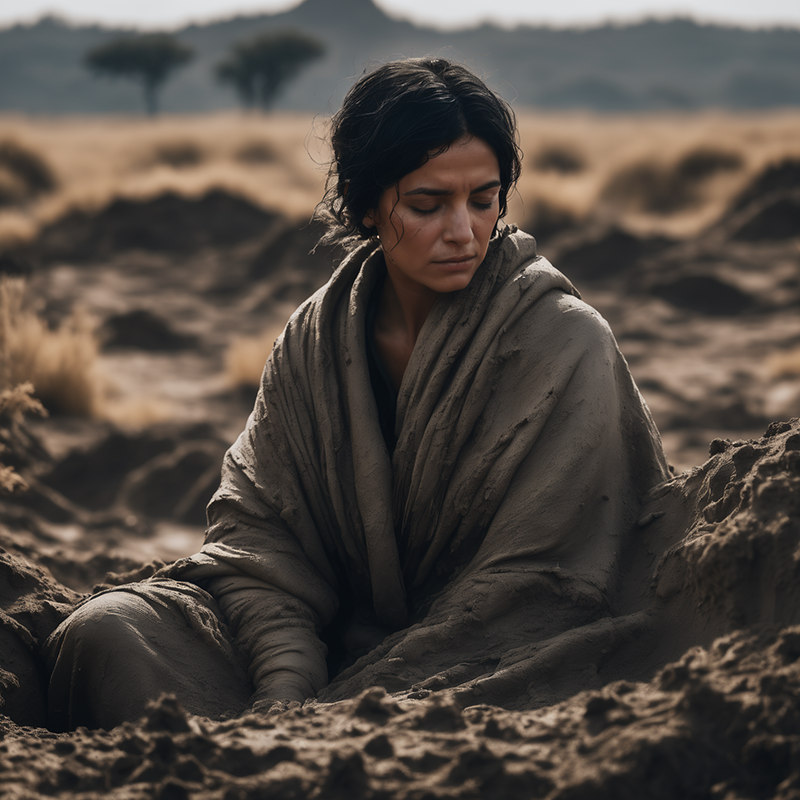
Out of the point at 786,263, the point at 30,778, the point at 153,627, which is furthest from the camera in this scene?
the point at 786,263

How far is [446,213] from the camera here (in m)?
2.77

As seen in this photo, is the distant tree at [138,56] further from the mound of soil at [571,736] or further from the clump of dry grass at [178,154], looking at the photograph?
the mound of soil at [571,736]

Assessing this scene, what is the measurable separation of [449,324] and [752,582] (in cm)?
113

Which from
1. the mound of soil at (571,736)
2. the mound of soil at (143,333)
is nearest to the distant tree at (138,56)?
the mound of soil at (143,333)

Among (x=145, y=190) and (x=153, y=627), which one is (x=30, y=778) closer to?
(x=153, y=627)

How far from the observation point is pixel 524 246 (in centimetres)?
304

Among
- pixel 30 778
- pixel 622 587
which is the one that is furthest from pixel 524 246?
pixel 30 778

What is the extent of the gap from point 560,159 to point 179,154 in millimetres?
8385

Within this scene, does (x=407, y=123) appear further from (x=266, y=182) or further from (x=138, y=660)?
(x=266, y=182)

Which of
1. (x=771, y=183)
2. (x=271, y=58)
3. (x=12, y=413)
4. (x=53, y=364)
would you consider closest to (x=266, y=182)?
(x=771, y=183)

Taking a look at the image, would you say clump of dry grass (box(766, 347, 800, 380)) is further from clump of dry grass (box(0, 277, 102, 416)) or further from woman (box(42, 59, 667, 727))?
woman (box(42, 59, 667, 727))

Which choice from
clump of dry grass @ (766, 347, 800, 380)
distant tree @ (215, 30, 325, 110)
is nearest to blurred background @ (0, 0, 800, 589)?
clump of dry grass @ (766, 347, 800, 380)

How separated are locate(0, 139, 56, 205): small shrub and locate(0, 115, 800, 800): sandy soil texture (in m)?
5.52

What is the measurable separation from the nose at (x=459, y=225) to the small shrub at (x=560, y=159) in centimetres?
1893
